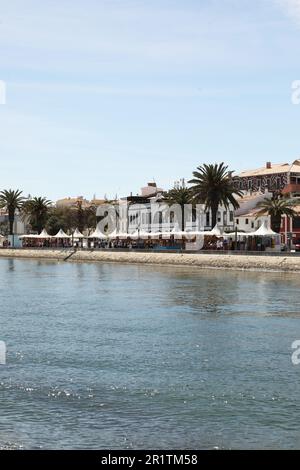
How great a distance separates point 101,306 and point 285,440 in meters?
27.0

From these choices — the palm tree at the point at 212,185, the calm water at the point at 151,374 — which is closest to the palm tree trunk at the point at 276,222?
the palm tree at the point at 212,185

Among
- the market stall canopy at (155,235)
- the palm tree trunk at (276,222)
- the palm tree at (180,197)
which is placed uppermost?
the palm tree at (180,197)

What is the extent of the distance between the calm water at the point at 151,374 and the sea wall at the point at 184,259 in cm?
2998

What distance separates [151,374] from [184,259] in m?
65.6

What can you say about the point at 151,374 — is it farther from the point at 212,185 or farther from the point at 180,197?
the point at 180,197

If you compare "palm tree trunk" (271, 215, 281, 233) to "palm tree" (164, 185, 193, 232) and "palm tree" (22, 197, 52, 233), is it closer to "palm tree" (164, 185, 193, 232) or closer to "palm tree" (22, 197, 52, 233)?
"palm tree" (164, 185, 193, 232)

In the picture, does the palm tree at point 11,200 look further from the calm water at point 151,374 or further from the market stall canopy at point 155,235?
the calm water at point 151,374

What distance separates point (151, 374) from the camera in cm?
2264

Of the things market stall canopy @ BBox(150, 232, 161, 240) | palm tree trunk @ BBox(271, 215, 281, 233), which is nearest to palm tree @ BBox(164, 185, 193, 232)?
market stall canopy @ BBox(150, 232, 161, 240)

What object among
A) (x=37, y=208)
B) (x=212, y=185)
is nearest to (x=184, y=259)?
(x=212, y=185)

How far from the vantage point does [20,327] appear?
1304 inches

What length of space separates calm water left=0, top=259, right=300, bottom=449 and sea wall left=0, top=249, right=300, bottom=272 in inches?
1180

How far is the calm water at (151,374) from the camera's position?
55.0ft

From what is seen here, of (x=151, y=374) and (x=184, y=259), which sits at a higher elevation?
(x=184, y=259)
